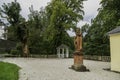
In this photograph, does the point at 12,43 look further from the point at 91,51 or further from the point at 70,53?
the point at 91,51

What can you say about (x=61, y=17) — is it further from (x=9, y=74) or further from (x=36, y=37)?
(x=9, y=74)

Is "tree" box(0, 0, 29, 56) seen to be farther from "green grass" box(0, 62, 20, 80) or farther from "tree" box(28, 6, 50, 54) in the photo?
"green grass" box(0, 62, 20, 80)

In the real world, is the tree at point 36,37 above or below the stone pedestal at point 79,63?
above

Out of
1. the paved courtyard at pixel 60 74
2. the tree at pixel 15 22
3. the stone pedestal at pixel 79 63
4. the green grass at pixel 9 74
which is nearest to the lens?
the green grass at pixel 9 74

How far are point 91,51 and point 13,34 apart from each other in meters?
14.4

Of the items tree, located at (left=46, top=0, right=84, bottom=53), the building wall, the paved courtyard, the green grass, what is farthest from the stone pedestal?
tree, located at (left=46, top=0, right=84, bottom=53)

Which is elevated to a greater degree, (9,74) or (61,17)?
(61,17)

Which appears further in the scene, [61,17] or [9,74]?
[61,17]

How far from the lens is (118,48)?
61.6 feet

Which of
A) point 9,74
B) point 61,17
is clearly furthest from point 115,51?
point 61,17

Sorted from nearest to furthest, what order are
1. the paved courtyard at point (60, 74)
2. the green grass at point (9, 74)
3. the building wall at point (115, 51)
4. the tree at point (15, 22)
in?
the green grass at point (9, 74), the paved courtyard at point (60, 74), the building wall at point (115, 51), the tree at point (15, 22)

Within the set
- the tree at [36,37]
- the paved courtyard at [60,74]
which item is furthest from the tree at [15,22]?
the paved courtyard at [60,74]

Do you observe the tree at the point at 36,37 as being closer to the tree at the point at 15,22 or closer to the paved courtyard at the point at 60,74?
the tree at the point at 15,22

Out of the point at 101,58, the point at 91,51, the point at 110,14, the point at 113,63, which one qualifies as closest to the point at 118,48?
the point at 113,63
